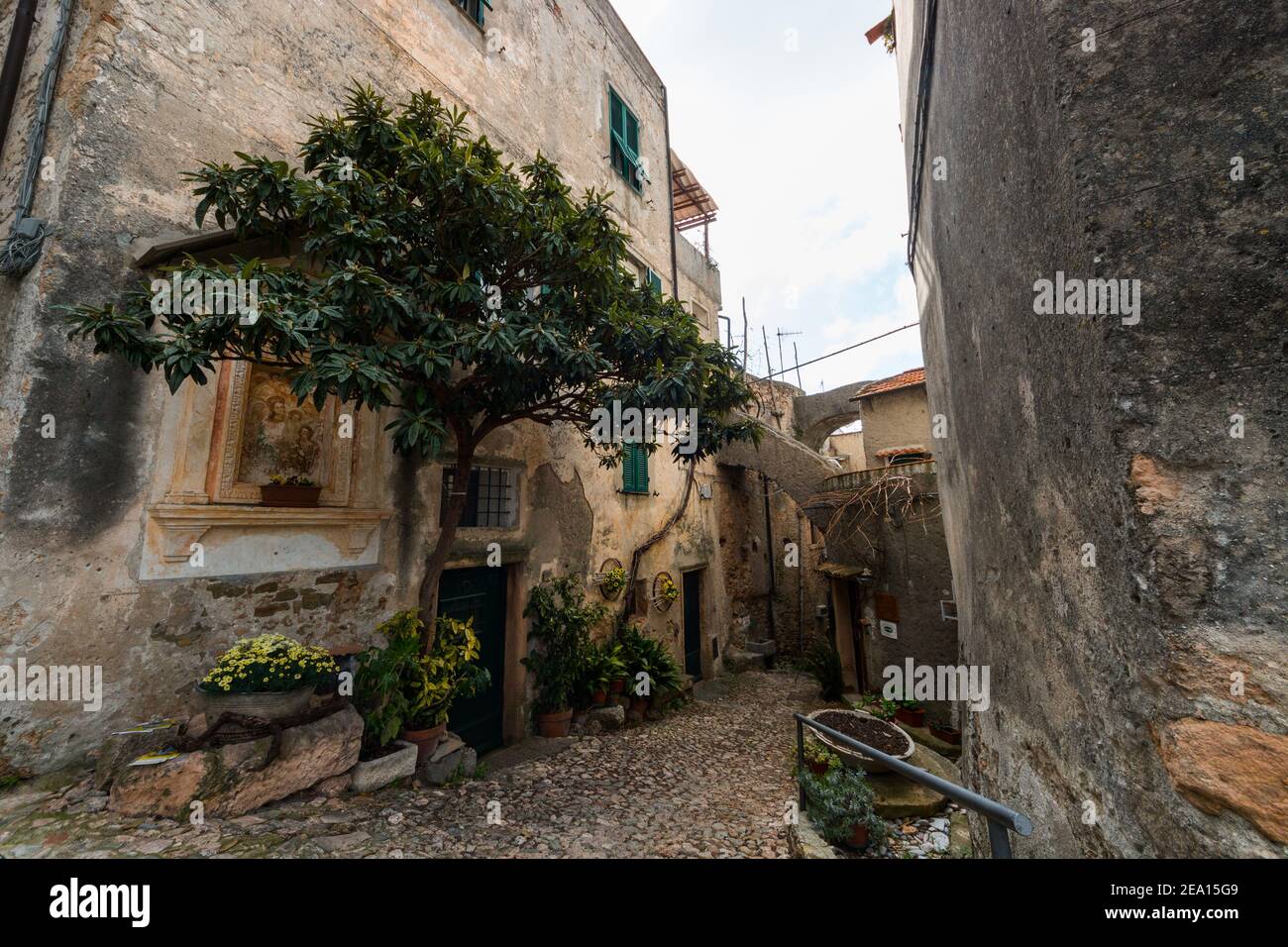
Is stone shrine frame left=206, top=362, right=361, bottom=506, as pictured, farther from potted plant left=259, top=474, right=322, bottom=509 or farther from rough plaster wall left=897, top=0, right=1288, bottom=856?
rough plaster wall left=897, top=0, right=1288, bottom=856

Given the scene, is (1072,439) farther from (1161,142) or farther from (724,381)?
(724,381)

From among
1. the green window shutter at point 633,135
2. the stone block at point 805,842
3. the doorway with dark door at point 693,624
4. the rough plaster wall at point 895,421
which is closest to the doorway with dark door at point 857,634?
A: the doorway with dark door at point 693,624

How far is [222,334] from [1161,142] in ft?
15.1

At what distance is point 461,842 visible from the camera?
3668mm

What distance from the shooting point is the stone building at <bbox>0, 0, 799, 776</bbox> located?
10.9ft

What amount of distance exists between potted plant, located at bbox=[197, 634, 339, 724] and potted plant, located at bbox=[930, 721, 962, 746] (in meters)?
6.70

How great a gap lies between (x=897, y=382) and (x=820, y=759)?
9720 millimetres

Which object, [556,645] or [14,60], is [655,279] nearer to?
[556,645]

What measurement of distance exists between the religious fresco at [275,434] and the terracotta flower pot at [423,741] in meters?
2.33

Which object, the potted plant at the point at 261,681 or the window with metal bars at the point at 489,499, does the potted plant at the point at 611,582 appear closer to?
the window with metal bars at the point at 489,499

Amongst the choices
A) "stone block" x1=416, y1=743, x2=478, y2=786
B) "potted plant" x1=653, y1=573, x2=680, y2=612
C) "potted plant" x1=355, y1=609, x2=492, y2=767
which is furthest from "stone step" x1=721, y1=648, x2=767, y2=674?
"potted plant" x1=355, y1=609, x2=492, y2=767

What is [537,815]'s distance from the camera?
4.34 metres

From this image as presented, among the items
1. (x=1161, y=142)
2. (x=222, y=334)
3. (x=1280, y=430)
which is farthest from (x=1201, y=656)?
(x=222, y=334)

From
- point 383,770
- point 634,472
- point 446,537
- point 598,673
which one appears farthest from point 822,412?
point 383,770
